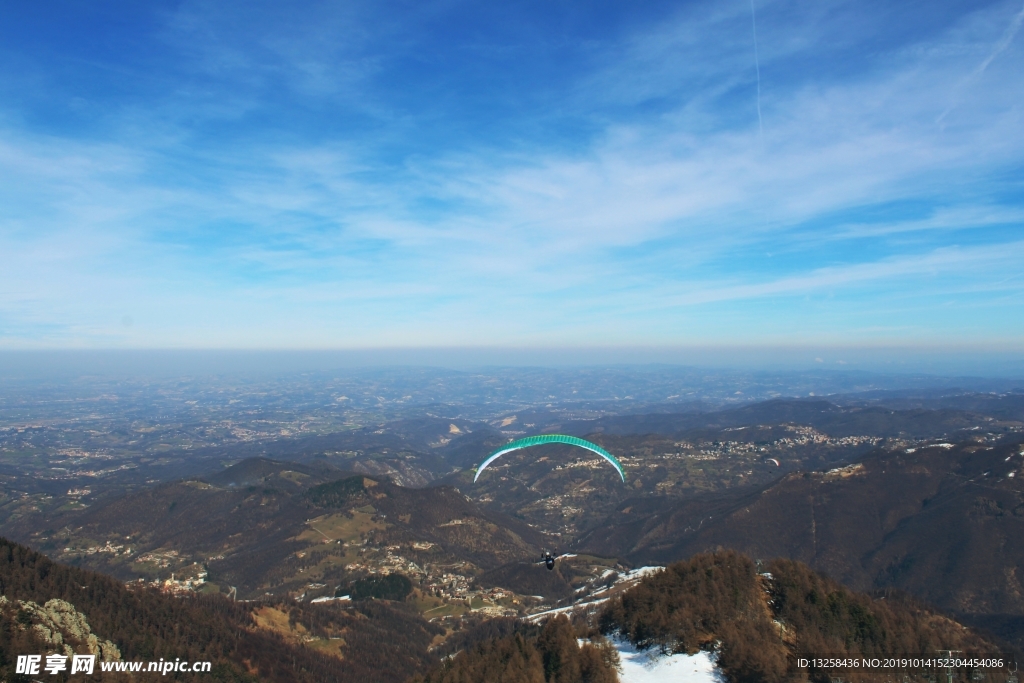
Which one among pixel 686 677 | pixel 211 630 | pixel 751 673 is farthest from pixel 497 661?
pixel 211 630

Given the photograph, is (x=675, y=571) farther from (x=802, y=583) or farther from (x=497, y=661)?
(x=497, y=661)

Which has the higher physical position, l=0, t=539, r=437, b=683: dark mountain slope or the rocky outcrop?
the rocky outcrop

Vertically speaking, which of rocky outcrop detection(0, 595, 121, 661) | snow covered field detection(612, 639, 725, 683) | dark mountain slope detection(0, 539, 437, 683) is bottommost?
dark mountain slope detection(0, 539, 437, 683)

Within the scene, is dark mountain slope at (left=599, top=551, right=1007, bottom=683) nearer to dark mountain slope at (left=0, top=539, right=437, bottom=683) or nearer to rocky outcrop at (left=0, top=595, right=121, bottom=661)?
dark mountain slope at (left=0, top=539, right=437, bottom=683)

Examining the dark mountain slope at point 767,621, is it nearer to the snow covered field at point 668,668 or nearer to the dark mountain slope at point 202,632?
A: the snow covered field at point 668,668

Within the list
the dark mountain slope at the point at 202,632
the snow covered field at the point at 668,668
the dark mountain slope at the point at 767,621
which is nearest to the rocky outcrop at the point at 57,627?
the dark mountain slope at the point at 202,632

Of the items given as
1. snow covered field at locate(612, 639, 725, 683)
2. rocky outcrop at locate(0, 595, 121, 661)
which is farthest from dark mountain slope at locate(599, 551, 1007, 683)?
rocky outcrop at locate(0, 595, 121, 661)

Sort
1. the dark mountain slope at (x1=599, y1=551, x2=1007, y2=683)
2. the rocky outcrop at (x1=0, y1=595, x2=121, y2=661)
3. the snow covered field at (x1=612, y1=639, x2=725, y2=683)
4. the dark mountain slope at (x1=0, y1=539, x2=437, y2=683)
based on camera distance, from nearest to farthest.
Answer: the snow covered field at (x1=612, y1=639, x2=725, y2=683) → the dark mountain slope at (x1=599, y1=551, x2=1007, y2=683) → the rocky outcrop at (x1=0, y1=595, x2=121, y2=661) → the dark mountain slope at (x1=0, y1=539, x2=437, y2=683)

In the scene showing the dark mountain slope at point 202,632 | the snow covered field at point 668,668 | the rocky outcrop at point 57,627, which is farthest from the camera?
the dark mountain slope at point 202,632

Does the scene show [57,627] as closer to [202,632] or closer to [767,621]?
[202,632]
